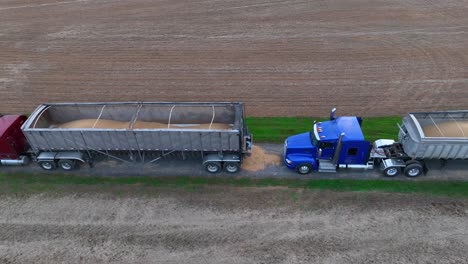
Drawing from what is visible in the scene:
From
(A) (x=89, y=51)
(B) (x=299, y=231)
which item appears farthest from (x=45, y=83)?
(B) (x=299, y=231)

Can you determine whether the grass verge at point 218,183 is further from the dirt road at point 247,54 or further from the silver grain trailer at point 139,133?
the dirt road at point 247,54

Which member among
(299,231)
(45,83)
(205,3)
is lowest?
(299,231)

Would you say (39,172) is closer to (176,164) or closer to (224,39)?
(176,164)

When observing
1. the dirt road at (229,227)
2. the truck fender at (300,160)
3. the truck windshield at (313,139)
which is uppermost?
the truck windshield at (313,139)

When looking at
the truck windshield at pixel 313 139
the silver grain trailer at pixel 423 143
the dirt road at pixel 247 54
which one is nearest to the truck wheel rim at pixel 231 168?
the truck windshield at pixel 313 139

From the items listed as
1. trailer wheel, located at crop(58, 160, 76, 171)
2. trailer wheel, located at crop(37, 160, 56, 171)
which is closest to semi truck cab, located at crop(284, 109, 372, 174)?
trailer wheel, located at crop(58, 160, 76, 171)

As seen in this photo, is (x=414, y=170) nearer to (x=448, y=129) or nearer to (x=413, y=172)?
(x=413, y=172)
